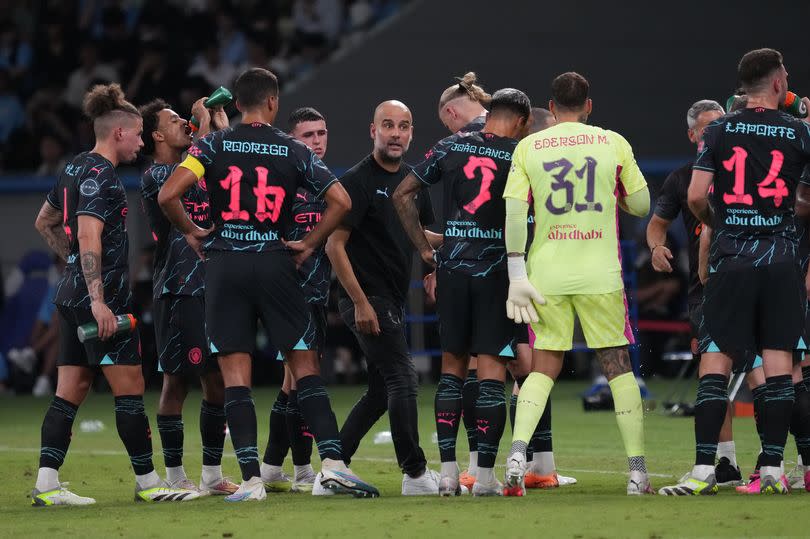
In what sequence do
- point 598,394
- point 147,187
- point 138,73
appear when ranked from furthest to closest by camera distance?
point 138,73, point 598,394, point 147,187

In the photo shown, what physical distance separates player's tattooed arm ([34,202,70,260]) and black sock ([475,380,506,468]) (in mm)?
2718

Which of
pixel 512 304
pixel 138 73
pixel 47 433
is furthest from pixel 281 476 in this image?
pixel 138 73

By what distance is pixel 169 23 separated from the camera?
2252cm

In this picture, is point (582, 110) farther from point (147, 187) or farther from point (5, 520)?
point (5, 520)

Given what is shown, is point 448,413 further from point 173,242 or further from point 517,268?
point 173,242

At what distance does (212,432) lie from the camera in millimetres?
9406

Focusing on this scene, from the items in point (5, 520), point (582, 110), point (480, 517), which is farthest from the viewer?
point (582, 110)

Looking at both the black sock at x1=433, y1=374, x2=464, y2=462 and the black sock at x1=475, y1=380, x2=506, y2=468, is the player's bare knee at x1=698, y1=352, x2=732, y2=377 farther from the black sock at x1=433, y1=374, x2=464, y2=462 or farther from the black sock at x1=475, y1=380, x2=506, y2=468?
the black sock at x1=433, y1=374, x2=464, y2=462

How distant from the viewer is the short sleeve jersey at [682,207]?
31.3ft

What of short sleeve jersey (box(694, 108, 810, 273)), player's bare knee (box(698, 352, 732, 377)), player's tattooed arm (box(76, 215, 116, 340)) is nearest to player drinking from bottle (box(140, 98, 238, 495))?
player's tattooed arm (box(76, 215, 116, 340))

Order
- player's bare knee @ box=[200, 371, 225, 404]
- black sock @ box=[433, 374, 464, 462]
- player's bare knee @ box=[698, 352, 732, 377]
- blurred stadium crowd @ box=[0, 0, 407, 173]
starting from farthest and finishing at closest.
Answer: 1. blurred stadium crowd @ box=[0, 0, 407, 173]
2. player's bare knee @ box=[200, 371, 225, 404]
3. black sock @ box=[433, 374, 464, 462]
4. player's bare knee @ box=[698, 352, 732, 377]

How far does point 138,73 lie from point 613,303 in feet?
46.6

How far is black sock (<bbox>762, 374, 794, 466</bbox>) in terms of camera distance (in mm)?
8289

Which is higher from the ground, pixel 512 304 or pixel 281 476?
pixel 512 304
